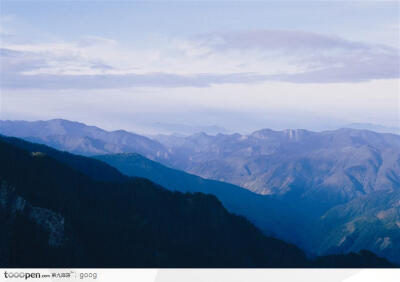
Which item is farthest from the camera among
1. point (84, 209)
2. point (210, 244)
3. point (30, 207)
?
point (210, 244)

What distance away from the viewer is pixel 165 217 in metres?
165

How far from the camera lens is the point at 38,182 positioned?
121 metres

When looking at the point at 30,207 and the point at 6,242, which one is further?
the point at 30,207

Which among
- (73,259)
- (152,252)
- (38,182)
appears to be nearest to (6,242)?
(73,259)

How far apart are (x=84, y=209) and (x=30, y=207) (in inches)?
1074

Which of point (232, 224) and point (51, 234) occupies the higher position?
point (51, 234)
